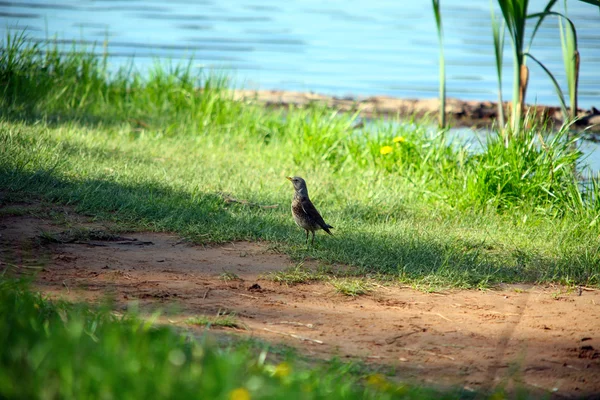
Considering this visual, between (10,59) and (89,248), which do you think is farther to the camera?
(10,59)

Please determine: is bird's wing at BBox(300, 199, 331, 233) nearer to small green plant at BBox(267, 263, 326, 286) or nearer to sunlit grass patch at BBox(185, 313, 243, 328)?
small green plant at BBox(267, 263, 326, 286)

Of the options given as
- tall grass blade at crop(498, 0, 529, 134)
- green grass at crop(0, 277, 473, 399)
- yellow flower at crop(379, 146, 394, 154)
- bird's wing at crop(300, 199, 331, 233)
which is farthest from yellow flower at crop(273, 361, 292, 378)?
yellow flower at crop(379, 146, 394, 154)

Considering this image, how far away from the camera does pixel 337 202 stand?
7.25 m

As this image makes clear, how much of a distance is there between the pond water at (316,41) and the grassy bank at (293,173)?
182 centimetres

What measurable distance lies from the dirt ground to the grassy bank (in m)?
0.40

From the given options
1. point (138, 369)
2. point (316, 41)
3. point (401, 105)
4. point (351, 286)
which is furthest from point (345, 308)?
point (316, 41)

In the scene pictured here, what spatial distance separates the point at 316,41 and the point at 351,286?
17.0 metres

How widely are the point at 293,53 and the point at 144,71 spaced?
5.83 m

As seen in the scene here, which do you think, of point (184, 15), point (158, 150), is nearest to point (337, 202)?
point (158, 150)

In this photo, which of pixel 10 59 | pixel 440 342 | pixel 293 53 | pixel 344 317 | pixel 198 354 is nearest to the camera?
pixel 198 354

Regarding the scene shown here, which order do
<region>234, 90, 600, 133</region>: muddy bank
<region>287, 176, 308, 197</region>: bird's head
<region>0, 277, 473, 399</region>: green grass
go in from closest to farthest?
<region>0, 277, 473, 399</region>: green grass
<region>287, 176, 308, 197</region>: bird's head
<region>234, 90, 600, 133</region>: muddy bank

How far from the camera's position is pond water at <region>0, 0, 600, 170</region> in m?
15.4

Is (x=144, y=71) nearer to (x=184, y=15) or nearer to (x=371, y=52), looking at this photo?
(x=371, y=52)

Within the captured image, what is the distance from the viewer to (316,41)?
21.1 m
